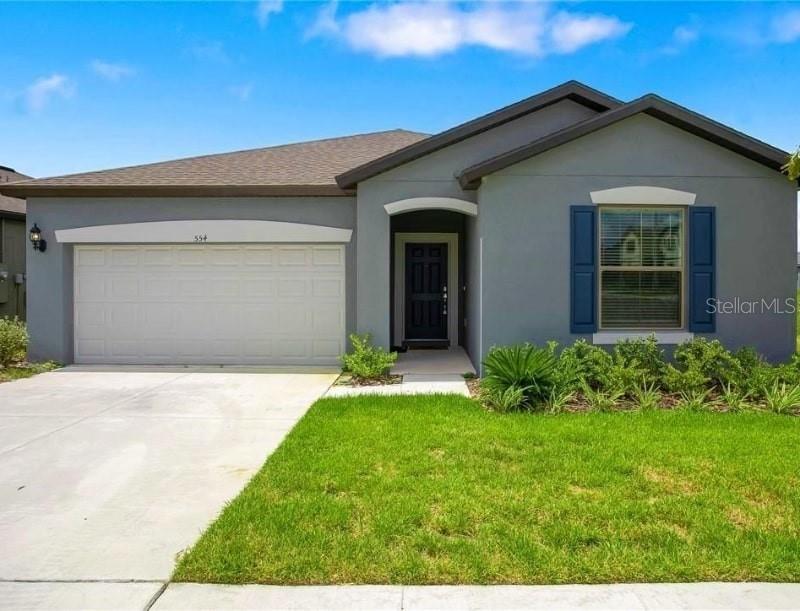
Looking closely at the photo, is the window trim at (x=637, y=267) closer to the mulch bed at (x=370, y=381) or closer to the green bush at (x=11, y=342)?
the mulch bed at (x=370, y=381)

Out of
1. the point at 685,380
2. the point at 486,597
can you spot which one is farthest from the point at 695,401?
the point at 486,597

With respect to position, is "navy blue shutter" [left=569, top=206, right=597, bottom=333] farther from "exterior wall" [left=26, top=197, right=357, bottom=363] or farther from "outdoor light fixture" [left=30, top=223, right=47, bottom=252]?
"outdoor light fixture" [left=30, top=223, right=47, bottom=252]

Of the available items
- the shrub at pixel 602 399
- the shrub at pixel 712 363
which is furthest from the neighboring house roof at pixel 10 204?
the shrub at pixel 712 363

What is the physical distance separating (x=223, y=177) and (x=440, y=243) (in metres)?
4.87

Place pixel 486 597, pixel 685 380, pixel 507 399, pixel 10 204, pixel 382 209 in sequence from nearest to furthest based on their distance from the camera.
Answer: pixel 486 597, pixel 507 399, pixel 685 380, pixel 382 209, pixel 10 204

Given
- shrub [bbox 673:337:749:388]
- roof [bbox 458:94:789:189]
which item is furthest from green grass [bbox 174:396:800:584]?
roof [bbox 458:94:789:189]

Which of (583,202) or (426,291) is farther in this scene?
(426,291)

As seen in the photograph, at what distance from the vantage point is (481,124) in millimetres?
9852

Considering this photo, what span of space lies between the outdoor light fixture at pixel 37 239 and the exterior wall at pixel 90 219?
81mm

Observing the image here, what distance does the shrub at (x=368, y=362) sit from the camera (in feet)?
29.8

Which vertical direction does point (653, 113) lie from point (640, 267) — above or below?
above

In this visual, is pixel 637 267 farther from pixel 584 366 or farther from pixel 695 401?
pixel 695 401

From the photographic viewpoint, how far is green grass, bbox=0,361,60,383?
384 inches

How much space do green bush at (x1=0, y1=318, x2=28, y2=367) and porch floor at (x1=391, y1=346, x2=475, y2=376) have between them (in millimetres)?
6698
